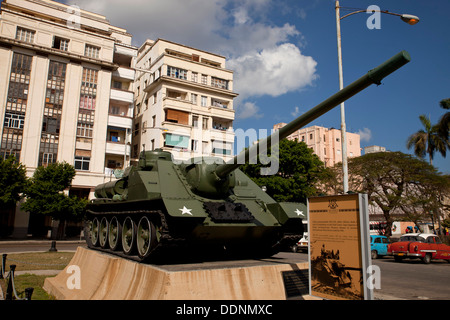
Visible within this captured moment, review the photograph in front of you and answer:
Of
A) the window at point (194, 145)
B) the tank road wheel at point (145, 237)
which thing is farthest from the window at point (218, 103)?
the tank road wheel at point (145, 237)

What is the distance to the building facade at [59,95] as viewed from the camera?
97.7 ft

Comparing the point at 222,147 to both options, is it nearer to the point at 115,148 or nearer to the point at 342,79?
the point at 115,148

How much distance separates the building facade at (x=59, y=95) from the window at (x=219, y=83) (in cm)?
871

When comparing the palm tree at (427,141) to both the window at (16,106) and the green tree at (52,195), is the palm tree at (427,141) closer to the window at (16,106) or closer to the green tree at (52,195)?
the green tree at (52,195)

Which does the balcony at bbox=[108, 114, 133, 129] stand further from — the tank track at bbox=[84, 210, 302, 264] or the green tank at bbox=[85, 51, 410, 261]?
the green tank at bbox=[85, 51, 410, 261]

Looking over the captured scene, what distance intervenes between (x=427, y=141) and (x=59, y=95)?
34.9m

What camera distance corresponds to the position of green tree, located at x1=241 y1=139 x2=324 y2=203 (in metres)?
30.4

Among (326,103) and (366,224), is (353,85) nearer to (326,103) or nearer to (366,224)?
(326,103)

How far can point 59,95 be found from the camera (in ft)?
103

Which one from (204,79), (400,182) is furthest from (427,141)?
(204,79)

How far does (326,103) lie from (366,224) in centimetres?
205

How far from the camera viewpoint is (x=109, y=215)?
1077 centimetres

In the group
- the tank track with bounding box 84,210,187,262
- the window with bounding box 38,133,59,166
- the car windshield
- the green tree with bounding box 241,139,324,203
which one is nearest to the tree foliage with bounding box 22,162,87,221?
the window with bounding box 38,133,59,166
